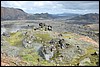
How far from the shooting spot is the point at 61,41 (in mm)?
89312

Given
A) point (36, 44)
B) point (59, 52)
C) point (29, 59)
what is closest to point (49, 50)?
point (59, 52)

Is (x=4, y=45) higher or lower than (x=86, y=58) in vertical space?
lower

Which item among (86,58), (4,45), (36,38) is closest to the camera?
(86,58)

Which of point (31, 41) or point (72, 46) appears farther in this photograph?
point (31, 41)

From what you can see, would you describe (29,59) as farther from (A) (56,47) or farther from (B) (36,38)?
(B) (36,38)

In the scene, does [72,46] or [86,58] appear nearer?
[86,58]

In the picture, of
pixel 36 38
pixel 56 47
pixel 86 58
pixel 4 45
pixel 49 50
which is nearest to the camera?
pixel 86 58

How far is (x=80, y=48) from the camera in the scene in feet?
278

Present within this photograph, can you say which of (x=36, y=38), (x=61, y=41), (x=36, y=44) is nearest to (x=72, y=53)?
(x=61, y=41)

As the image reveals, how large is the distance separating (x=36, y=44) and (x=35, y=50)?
8863 millimetres

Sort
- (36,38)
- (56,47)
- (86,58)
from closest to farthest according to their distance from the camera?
1. (86,58)
2. (56,47)
3. (36,38)

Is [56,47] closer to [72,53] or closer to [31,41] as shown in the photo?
[72,53]

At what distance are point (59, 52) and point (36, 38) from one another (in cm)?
2276

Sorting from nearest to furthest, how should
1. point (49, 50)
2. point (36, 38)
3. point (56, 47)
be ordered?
point (49, 50)
point (56, 47)
point (36, 38)
